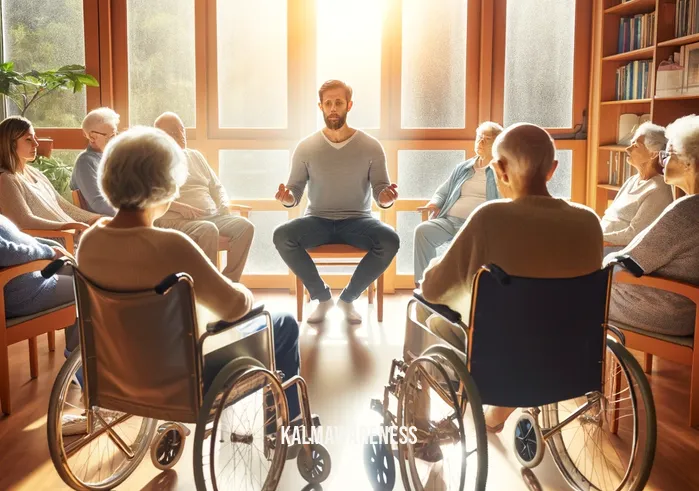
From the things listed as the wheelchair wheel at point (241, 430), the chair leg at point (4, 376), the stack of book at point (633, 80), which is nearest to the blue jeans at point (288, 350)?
the wheelchair wheel at point (241, 430)

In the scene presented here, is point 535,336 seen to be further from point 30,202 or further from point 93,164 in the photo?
point 93,164

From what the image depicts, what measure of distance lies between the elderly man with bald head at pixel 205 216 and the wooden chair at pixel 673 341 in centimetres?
246

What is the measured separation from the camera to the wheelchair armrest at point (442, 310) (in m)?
2.04

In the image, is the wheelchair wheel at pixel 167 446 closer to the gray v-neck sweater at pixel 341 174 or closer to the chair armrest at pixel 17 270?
the chair armrest at pixel 17 270

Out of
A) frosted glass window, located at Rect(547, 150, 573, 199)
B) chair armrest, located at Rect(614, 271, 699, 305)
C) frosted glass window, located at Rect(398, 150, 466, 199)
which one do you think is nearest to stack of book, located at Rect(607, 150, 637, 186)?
frosted glass window, located at Rect(547, 150, 573, 199)

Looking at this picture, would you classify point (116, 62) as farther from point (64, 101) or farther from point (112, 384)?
point (112, 384)

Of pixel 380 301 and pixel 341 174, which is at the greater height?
pixel 341 174

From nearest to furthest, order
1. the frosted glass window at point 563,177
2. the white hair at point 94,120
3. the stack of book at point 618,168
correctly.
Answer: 1. the white hair at point 94,120
2. the stack of book at point 618,168
3. the frosted glass window at point 563,177

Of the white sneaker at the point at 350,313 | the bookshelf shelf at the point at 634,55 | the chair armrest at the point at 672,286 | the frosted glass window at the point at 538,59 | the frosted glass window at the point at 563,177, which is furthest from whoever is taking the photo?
the frosted glass window at the point at 563,177

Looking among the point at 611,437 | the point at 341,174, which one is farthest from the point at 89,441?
the point at 341,174

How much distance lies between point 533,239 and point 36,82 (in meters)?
4.29

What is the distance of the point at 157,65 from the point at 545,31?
290 centimetres

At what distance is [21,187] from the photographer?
382cm

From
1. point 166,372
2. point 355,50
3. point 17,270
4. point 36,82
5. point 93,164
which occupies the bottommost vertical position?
point 166,372
